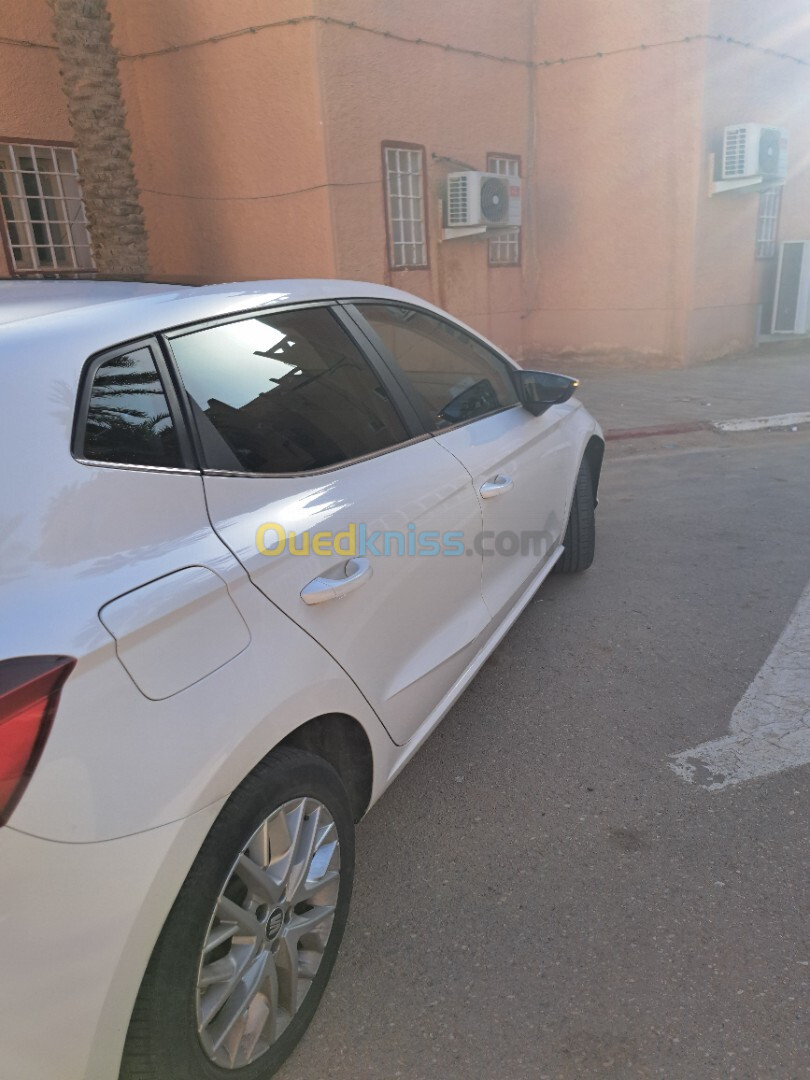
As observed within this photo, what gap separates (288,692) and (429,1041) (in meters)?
0.97

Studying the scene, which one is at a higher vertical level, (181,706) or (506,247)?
(506,247)

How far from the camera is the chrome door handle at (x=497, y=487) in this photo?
2.84 meters

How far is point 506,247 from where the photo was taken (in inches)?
471

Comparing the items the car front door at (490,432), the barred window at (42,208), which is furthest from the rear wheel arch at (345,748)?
the barred window at (42,208)

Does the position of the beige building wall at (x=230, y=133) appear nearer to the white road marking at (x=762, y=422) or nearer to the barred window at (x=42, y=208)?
the barred window at (x=42, y=208)

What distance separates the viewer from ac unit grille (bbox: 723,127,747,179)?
435 inches

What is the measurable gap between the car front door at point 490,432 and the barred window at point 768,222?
1132cm

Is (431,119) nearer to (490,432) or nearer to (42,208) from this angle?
(42,208)

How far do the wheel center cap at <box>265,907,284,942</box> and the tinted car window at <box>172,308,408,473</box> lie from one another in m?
1.02

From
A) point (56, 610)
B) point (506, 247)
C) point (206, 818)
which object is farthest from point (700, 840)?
point (506, 247)

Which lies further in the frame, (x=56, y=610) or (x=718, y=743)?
(x=718, y=743)

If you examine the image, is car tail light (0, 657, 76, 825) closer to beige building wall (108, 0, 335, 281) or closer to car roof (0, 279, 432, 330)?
car roof (0, 279, 432, 330)

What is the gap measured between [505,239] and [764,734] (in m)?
10.3

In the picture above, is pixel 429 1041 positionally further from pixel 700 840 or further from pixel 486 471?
pixel 486 471
